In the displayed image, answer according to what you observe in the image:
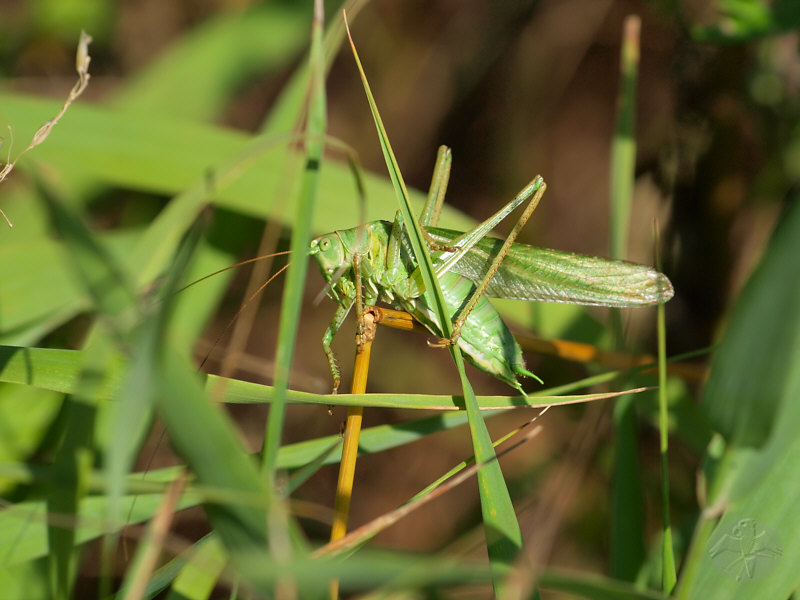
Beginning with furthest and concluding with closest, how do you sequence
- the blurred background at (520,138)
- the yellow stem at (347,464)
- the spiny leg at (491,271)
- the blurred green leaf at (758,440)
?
the blurred background at (520,138), the spiny leg at (491,271), the yellow stem at (347,464), the blurred green leaf at (758,440)

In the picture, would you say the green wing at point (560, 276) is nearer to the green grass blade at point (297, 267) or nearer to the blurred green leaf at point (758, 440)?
the blurred green leaf at point (758, 440)

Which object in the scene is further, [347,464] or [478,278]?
[478,278]

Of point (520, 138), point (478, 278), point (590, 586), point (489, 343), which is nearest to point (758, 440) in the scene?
point (590, 586)

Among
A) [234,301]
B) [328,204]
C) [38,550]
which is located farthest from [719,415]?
[234,301]

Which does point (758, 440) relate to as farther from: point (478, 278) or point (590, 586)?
point (478, 278)

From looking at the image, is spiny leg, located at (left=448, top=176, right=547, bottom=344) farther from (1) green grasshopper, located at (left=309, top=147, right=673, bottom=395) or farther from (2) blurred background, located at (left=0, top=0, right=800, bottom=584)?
(2) blurred background, located at (left=0, top=0, right=800, bottom=584)

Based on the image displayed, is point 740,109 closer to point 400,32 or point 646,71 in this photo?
point 646,71

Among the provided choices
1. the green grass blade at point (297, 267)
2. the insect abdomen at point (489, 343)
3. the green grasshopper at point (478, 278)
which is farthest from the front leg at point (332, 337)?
the green grass blade at point (297, 267)
